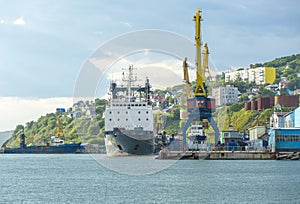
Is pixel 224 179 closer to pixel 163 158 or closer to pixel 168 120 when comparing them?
pixel 163 158

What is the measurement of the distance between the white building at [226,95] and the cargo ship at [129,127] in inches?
3848

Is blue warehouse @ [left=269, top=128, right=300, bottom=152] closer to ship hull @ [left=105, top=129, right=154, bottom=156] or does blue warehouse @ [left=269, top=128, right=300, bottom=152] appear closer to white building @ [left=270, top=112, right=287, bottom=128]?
ship hull @ [left=105, top=129, right=154, bottom=156]

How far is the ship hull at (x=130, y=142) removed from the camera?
74.2 metres

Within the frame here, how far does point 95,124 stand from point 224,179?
12332 cm

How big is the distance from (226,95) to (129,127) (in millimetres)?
106989

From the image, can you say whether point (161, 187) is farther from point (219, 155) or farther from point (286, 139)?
point (286, 139)

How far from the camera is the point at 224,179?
4469 cm

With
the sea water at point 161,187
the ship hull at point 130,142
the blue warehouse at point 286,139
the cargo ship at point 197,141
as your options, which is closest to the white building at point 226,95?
the cargo ship at point 197,141

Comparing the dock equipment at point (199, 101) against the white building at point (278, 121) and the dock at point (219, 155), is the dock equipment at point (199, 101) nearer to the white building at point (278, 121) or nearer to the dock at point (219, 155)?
the dock at point (219, 155)

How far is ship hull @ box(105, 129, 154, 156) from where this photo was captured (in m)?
74.2

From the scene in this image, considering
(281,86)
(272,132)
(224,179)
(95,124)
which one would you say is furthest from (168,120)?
(224,179)

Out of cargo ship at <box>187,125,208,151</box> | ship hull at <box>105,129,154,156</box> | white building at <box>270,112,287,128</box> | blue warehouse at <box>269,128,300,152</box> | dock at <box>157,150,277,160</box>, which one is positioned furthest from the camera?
white building at <box>270,112,287,128</box>

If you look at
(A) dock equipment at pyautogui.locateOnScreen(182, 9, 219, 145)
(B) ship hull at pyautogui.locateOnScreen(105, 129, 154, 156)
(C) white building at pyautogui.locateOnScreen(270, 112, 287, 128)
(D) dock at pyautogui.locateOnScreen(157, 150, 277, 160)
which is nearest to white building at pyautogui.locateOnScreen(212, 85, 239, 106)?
(C) white building at pyautogui.locateOnScreen(270, 112, 287, 128)

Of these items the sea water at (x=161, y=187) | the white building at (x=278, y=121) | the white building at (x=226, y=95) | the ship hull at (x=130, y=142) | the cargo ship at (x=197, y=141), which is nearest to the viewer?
the sea water at (x=161, y=187)
